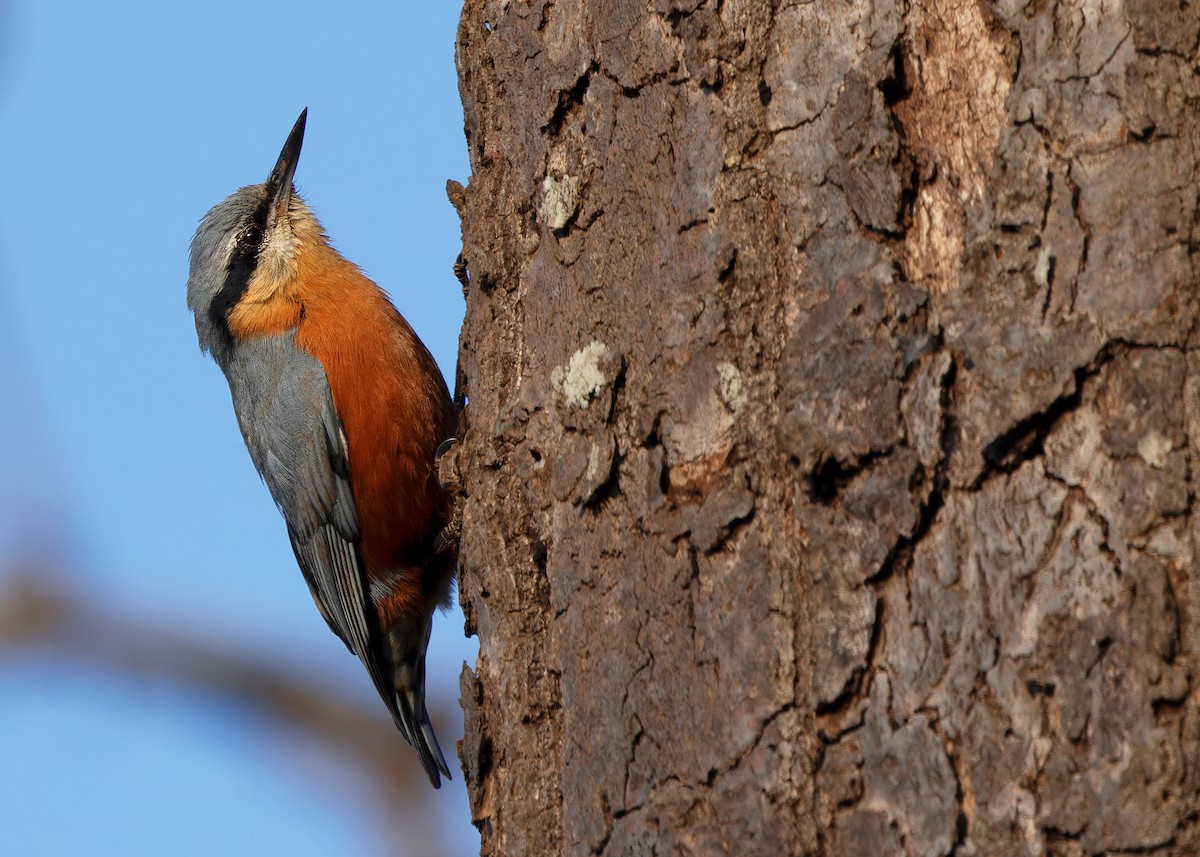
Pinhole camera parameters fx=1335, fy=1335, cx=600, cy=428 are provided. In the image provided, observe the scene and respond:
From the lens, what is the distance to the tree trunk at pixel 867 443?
7.14 ft

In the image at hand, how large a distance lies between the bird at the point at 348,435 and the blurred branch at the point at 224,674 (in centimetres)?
328

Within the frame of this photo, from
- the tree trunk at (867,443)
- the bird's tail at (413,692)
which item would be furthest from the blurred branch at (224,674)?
the tree trunk at (867,443)

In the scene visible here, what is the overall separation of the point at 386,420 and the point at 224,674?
453 cm

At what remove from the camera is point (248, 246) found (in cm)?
603

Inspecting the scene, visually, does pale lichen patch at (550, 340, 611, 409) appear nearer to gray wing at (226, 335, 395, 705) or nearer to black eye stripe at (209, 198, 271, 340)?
gray wing at (226, 335, 395, 705)

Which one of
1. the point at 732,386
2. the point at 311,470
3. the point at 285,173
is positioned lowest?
the point at 732,386

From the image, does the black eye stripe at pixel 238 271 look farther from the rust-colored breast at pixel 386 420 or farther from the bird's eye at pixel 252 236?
the rust-colored breast at pixel 386 420

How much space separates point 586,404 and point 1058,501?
1.11 meters

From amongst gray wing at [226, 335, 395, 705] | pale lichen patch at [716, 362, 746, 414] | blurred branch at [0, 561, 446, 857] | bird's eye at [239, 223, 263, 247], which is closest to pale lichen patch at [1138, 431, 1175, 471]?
pale lichen patch at [716, 362, 746, 414]

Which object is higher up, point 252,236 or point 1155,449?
point 252,236

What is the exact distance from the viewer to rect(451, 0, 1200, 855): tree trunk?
218 cm

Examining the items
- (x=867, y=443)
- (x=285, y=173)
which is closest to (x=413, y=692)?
(x=285, y=173)

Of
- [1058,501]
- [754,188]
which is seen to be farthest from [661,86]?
[1058,501]

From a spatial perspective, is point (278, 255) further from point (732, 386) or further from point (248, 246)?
point (732, 386)
